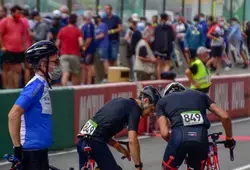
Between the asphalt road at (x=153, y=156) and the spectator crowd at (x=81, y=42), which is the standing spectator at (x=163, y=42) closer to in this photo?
the spectator crowd at (x=81, y=42)

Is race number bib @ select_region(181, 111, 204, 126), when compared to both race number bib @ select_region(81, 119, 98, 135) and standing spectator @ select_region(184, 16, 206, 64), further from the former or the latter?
standing spectator @ select_region(184, 16, 206, 64)

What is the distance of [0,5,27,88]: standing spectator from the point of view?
16.0 m

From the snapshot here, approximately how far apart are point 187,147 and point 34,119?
1.54 meters

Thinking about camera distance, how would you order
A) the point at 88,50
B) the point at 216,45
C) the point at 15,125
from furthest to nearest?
the point at 216,45, the point at 88,50, the point at 15,125

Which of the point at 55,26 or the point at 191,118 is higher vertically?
the point at 55,26

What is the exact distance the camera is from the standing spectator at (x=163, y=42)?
2044 cm

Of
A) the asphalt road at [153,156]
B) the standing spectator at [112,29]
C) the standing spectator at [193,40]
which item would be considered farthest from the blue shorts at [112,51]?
the asphalt road at [153,156]

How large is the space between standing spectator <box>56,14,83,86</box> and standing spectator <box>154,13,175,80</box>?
3.11 metres

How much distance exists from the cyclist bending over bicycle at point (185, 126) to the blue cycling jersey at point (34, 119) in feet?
4.37

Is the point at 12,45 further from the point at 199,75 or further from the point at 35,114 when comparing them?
the point at 35,114

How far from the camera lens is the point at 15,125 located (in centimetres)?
632

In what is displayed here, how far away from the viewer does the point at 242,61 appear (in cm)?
3272

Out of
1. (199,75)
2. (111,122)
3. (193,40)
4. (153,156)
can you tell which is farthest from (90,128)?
(193,40)

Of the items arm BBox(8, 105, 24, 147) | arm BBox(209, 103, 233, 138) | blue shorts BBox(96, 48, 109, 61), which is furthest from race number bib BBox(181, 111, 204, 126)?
blue shorts BBox(96, 48, 109, 61)
